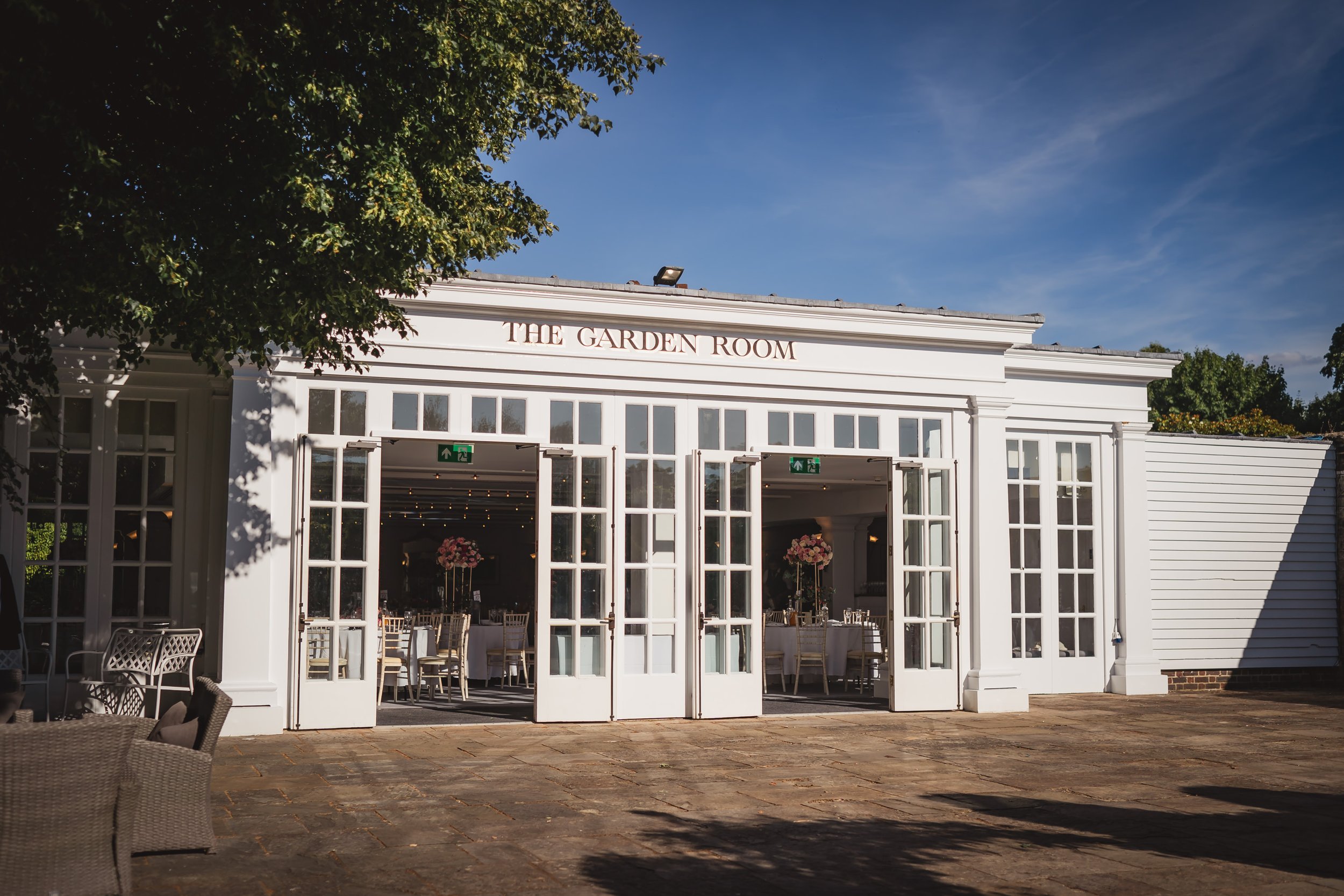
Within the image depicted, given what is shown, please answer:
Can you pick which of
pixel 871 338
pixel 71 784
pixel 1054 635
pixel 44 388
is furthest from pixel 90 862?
pixel 1054 635

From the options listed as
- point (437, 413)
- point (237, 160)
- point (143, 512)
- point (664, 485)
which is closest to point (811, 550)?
point (664, 485)

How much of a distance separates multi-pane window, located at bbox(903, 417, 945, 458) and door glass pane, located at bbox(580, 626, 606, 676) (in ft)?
11.7

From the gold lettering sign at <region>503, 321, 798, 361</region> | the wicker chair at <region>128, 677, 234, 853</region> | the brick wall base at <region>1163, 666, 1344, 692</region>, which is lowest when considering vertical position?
the brick wall base at <region>1163, 666, 1344, 692</region>

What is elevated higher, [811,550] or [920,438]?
[920,438]

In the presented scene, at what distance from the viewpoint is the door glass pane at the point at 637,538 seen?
34.7ft

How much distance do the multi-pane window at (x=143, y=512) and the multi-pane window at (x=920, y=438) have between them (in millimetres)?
6834

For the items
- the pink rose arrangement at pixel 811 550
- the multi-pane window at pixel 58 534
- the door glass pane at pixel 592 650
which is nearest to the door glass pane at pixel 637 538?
the door glass pane at pixel 592 650

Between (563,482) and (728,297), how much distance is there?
7.89ft

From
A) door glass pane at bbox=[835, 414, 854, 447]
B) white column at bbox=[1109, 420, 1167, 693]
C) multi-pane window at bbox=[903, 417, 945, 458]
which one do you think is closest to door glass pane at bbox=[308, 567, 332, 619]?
door glass pane at bbox=[835, 414, 854, 447]

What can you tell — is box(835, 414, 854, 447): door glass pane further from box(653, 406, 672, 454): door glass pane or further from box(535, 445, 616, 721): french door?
box(535, 445, 616, 721): french door

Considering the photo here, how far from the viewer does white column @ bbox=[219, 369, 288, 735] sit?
9344 mm

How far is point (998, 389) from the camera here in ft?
38.9

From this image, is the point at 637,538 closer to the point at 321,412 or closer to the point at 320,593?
the point at 320,593

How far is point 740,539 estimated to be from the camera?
10836mm
